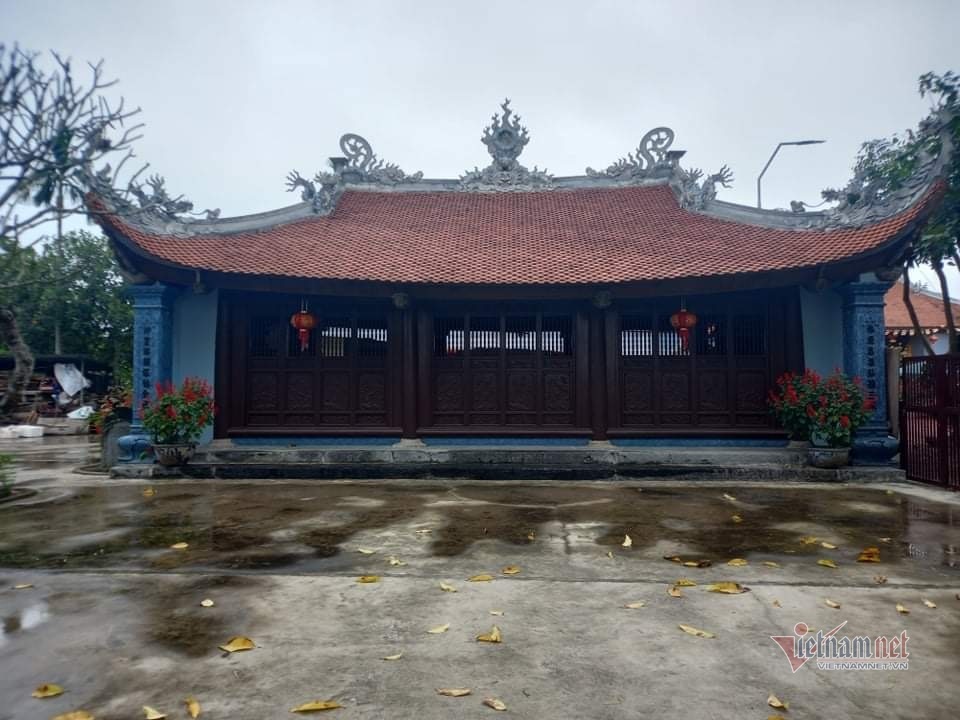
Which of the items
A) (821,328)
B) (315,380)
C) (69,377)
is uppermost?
(821,328)

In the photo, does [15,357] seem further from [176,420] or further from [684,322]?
[684,322]

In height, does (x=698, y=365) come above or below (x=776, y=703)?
above

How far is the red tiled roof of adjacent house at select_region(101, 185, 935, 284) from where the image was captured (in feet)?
27.3

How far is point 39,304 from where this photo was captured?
22156 millimetres

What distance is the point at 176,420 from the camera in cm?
823

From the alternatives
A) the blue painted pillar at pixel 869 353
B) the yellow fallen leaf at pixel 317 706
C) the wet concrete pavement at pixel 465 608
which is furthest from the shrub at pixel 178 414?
the blue painted pillar at pixel 869 353

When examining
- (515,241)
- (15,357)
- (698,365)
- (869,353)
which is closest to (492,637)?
(15,357)

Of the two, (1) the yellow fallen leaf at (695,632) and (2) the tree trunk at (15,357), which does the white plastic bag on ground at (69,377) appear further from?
(1) the yellow fallen leaf at (695,632)

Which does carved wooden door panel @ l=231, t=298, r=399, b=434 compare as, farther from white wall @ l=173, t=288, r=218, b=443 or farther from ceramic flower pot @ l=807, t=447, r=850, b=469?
ceramic flower pot @ l=807, t=447, r=850, b=469

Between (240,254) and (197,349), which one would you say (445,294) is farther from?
(197,349)

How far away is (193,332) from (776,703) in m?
8.97

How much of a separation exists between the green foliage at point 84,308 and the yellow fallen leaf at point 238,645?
71.3 feet

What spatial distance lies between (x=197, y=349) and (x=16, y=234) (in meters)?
5.23

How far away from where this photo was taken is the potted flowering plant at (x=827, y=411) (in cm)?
787
